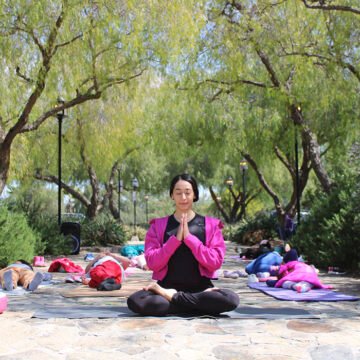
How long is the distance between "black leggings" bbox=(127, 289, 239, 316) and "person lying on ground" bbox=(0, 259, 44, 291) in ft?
8.46

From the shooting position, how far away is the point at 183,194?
518 cm

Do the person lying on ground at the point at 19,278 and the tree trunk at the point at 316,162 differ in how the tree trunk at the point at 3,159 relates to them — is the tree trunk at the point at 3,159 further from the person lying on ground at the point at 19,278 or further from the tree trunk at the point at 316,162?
the tree trunk at the point at 316,162

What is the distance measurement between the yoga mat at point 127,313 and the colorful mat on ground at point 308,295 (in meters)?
0.86

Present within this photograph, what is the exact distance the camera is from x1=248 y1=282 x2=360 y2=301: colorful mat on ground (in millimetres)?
6564

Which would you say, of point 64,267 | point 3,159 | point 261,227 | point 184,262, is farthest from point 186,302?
point 261,227

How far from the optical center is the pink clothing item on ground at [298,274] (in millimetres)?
7570

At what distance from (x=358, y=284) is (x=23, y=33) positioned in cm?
950

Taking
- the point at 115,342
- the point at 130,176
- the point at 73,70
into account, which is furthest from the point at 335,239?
the point at 130,176

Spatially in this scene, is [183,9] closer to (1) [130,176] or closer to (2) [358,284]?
(2) [358,284]

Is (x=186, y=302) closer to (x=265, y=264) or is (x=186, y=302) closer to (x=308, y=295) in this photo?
(x=308, y=295)

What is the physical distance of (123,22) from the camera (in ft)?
43.5

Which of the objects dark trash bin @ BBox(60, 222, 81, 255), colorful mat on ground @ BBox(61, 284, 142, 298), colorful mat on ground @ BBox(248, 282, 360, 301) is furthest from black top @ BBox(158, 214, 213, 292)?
dark trash bin @ BBox(60, 222, 81, 255)

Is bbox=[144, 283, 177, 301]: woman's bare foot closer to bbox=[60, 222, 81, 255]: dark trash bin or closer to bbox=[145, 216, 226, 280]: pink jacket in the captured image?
bbox=[145, 216, 226, 280]: pink jacket

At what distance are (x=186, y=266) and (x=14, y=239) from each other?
21.7 ft
